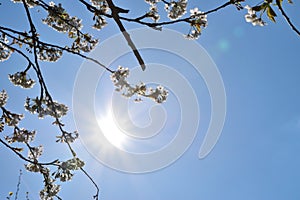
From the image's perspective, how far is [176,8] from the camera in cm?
426

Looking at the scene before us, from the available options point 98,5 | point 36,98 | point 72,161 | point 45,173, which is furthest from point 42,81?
point 98,5

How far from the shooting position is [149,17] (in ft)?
12.9

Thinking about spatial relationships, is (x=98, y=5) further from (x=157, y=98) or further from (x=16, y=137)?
(x=16, y=137)

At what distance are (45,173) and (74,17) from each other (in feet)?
8.19

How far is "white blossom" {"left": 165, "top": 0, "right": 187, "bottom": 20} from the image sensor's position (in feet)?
13.9

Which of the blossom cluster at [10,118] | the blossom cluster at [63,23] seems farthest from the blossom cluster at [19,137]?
the blossom cluster at [63,23]

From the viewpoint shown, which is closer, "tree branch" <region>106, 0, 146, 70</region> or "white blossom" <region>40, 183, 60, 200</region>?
"tree branch" <region>106, 0, 146, 70</region>

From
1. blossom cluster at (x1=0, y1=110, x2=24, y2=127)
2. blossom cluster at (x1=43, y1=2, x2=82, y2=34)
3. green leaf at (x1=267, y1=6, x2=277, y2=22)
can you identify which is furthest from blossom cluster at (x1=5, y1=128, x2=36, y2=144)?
green leaf at (x1=267, y1=6, x2=277, y2=22)

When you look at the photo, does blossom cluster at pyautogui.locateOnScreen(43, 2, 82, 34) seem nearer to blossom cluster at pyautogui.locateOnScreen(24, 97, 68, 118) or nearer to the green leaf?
Answer: blossom cluster at pyautogui.locateOnScreen(24, 97, 68, 118)

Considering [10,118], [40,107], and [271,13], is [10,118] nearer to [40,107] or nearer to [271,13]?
[40,107]

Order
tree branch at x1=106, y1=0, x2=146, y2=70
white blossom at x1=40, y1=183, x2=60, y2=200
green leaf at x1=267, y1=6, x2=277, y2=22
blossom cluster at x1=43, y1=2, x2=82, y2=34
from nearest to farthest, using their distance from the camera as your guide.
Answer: green leaf at x1=267, y1=6, x2=277, y2=22 → tree branch at x1=106, y1=0, x2=146, y2=70 → white blossom at x1=40, y1=183, x2=60, y2=200 → blossom cluster at x1=43, y1=2, x2=82, y2=34

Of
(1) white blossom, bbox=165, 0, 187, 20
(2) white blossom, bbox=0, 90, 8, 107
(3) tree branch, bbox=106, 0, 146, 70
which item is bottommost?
(3) tree branch, bbox=106, 0, 146, 70

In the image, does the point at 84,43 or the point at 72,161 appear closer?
the point at 72,161

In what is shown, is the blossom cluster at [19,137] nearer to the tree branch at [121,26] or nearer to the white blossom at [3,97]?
the white blossom at [3,97]
